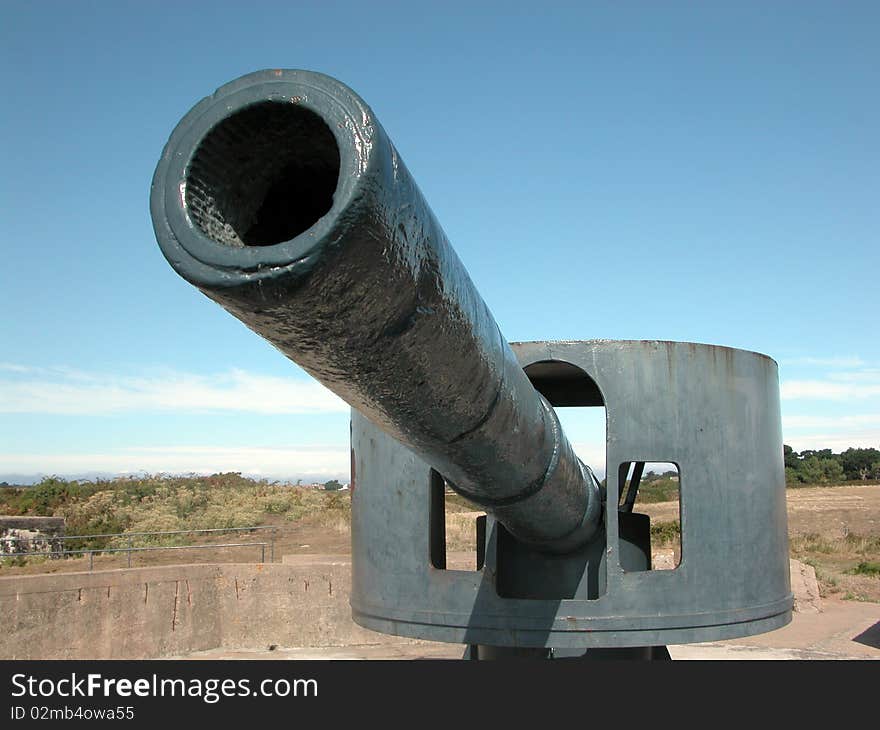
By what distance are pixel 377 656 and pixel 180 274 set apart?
941 centimetres

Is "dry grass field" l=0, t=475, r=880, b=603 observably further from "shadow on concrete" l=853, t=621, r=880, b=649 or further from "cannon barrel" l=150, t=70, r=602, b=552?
"cannon barrel" l=150, t=70, r=602, b=552

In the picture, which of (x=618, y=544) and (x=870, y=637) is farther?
(x=870, y=637)

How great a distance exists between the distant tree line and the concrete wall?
39.7 meters

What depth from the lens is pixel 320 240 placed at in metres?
1.29

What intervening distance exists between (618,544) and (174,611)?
6.85m

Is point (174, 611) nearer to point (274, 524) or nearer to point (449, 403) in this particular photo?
point (274, 524)

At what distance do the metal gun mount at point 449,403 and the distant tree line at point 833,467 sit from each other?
1721 inches

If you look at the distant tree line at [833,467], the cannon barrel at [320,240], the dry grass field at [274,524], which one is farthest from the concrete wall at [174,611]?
the distant tree line at [833,467]

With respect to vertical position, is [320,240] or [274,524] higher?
[320,240]

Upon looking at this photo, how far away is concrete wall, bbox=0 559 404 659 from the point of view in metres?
8.77

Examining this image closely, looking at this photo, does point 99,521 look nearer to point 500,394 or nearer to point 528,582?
point 528,582

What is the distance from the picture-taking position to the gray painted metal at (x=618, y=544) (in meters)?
4.79

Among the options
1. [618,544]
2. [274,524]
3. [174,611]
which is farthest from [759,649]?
[274,524]

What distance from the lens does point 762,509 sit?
205 inches
